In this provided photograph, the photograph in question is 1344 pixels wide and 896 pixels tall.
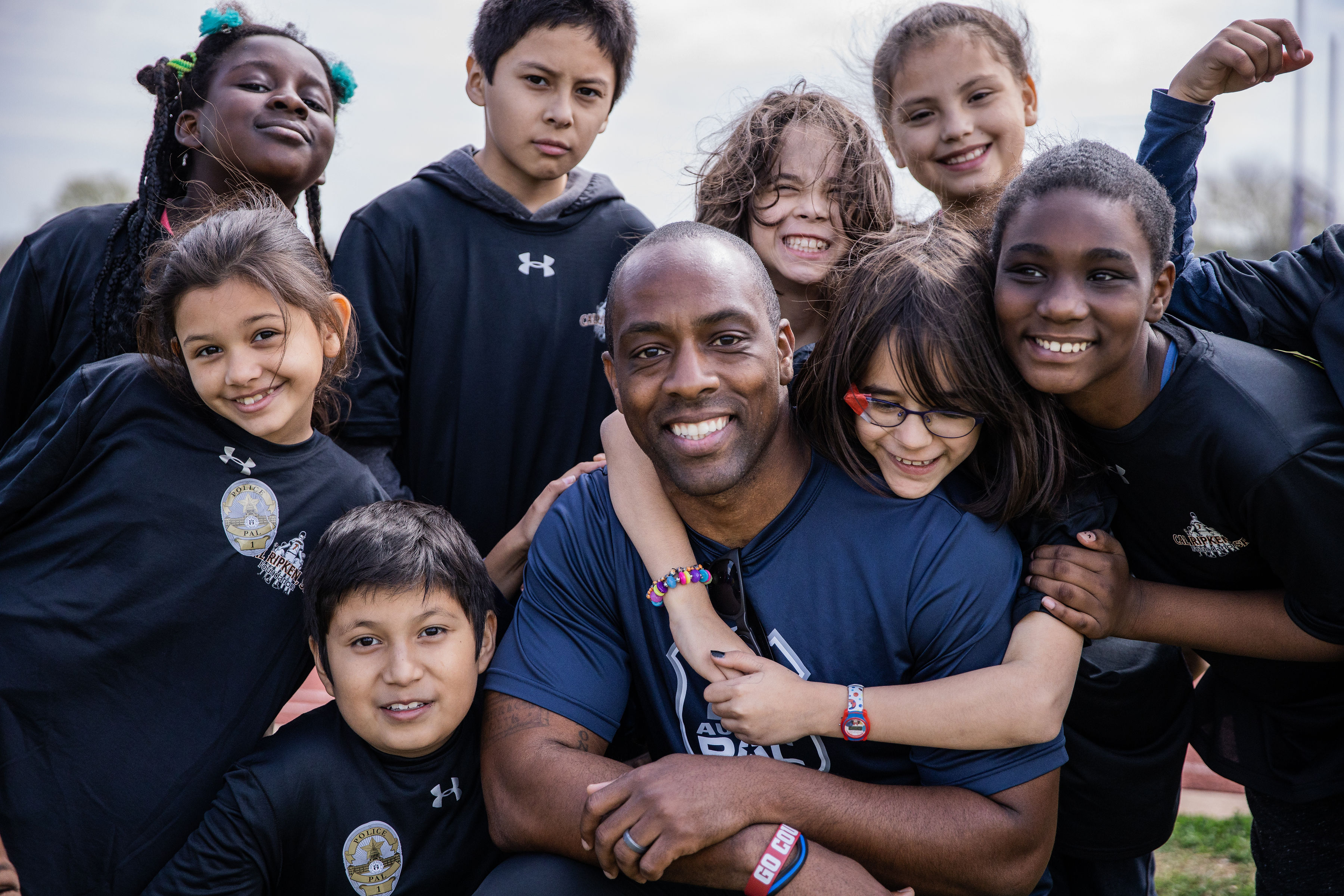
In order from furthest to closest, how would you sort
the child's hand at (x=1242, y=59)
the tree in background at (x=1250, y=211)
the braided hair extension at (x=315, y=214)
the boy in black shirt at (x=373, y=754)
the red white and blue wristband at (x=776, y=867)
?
the tree in background at (x=1250, y=211) → the braided hair extension at (x=315, y=214) → the child's hand at (x=1242, y=59) → the boy in black shirt at (x=373, y=754) → the red white and blue wristband at (x=776, y=867)

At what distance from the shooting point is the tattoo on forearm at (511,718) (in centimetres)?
260

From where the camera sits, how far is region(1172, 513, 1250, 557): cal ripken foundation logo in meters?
2.59

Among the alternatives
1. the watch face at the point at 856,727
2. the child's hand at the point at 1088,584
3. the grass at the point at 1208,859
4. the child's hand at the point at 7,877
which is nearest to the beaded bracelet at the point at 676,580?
the watch face at the point at 856,727

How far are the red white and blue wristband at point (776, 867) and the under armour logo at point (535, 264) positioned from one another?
79.6 inches

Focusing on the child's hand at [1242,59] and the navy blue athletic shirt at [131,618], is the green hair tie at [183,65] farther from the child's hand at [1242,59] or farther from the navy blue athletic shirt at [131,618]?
the child's hand at [1242,59]

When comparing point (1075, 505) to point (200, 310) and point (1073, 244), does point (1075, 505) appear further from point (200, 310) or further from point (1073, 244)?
point (200, 310)

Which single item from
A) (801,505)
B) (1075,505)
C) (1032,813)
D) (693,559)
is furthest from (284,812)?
(1075,505)

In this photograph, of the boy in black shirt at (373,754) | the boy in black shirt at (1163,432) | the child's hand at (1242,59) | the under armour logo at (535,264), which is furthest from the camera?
the under armour logo at (535,264)

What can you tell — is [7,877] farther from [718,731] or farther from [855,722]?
[855,722]

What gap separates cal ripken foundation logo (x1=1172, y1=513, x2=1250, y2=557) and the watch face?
0.98m

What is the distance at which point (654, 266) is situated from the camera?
2676 mm

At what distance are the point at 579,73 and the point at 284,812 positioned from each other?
2423mm

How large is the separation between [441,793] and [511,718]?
0.30 m

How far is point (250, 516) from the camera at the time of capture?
2795 mm
